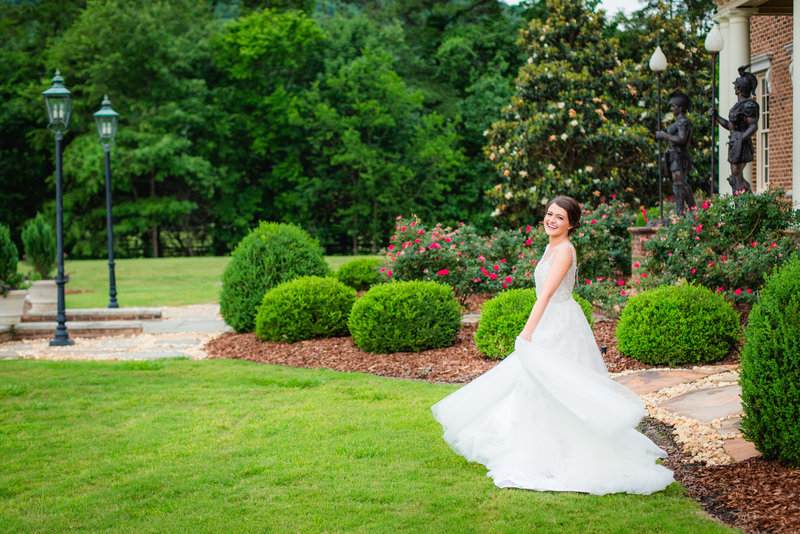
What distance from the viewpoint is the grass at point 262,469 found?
451cm

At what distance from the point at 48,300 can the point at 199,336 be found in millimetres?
4079

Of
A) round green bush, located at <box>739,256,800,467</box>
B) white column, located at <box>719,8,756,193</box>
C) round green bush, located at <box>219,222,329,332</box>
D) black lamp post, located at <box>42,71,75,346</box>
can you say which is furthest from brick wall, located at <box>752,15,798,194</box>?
black lamp post, located at <box>42,71,75,346</box>

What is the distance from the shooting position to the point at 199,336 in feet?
43.4

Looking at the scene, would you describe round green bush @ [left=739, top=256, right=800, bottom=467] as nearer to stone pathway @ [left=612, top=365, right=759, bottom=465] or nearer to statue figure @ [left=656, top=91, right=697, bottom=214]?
stone pathway @ [left=612, top=365, right=759, bottom=465]

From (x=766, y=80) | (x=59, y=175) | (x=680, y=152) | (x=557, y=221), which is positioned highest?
(x=766, y=80)

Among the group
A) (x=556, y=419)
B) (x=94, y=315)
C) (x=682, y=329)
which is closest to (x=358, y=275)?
(x=94, y=315)

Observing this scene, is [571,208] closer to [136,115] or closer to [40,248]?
[40,248]

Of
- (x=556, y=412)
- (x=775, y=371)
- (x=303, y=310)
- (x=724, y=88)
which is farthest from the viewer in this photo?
(x=724, y=88)

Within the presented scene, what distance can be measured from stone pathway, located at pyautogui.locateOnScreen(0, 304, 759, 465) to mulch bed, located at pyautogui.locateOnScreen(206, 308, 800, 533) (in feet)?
0.45

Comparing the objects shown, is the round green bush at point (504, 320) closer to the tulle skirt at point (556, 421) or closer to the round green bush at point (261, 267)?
the tulle skirt at point (556, 421)

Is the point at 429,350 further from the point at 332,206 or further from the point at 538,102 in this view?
the point at 332,206

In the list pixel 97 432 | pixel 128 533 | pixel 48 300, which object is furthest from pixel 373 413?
pixel 48 300

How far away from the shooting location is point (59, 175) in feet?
41.3

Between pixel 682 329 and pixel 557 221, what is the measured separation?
3.66 metres
